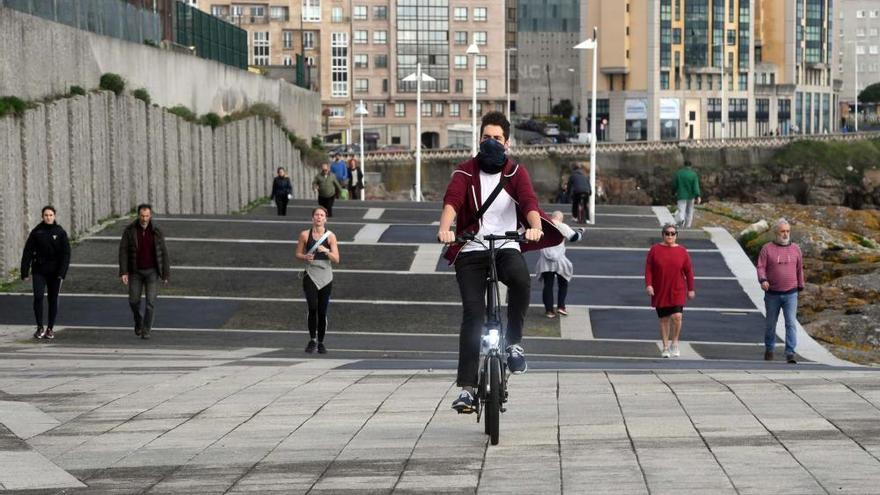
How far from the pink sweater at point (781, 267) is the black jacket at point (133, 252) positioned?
769cm

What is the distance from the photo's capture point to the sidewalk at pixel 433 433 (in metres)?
8.78

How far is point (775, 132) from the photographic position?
174125mm

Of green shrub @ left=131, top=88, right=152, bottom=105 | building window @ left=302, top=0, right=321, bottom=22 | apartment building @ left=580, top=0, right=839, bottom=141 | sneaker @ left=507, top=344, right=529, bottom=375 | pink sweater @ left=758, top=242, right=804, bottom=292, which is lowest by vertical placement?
pink sweater @ left=758, top=242, right=804, bottom=292

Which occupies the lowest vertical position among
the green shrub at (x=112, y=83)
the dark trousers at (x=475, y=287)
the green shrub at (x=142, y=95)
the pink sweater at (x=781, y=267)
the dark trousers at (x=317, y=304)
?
the dark trousers at (x=317, y=304)

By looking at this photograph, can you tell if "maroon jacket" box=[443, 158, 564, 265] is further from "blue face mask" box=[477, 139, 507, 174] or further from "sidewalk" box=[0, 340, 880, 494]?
"sidewalk" box=[0, 340, 880, 494]

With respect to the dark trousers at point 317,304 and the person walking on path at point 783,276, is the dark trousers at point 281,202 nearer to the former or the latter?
the dark trousers at point 317,304

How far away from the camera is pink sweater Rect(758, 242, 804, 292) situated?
19.6 metres

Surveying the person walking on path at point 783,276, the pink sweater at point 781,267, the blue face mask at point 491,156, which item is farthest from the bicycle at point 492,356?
the pink sweater at point 781,267

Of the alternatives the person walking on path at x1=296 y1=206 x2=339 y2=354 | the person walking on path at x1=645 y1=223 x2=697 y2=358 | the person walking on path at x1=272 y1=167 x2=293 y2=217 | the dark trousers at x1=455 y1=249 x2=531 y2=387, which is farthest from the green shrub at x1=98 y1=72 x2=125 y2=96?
the dark trousers at x1=455 y1=249 x2=531 y2=387

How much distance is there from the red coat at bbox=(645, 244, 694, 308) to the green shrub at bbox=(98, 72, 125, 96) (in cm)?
2071

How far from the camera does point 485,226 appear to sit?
33.2 feet

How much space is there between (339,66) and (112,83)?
411 ft

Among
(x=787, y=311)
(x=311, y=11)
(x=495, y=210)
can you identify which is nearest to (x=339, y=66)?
(x=311, y=11)

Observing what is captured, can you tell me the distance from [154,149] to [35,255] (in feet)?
67.4
